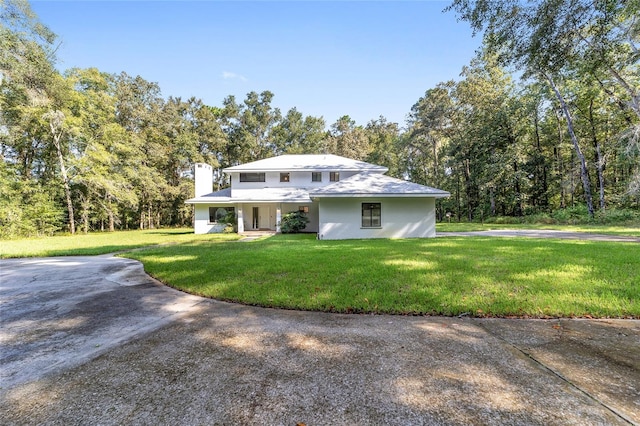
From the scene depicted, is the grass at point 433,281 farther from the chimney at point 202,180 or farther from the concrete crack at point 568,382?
the chimney at point 202,180

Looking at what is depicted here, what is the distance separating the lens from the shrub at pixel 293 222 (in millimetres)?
18312

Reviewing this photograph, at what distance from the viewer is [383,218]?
13.7m

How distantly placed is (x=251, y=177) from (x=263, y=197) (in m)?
2.42

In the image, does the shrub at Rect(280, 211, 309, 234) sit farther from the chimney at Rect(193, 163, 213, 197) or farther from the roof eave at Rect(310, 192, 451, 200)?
the chimney at Rect(193, 163, 213, 197)

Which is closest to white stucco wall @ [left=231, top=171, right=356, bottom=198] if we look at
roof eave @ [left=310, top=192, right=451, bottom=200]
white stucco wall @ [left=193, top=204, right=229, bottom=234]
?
white stucco wall @ [left=193, top=204, right=229, bottom=234]

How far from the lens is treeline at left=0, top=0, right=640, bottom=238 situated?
749 inches

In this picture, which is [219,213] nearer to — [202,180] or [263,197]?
[202,180]

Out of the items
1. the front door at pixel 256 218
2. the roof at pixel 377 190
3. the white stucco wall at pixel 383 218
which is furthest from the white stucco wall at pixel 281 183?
the white stucco wall at pixel 383 218

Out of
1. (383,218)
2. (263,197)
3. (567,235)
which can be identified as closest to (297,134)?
(263,197)

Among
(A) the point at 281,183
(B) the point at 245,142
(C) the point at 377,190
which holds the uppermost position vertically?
(B) the point at 245,142

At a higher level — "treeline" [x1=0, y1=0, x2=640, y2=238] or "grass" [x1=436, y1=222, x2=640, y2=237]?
"treeline" [x1=0, y1=0, x2=640, y2=238]

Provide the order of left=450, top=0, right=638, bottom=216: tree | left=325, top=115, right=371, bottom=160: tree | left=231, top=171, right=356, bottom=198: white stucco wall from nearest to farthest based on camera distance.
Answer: left=450, top=0, right=638, bottom=216: tree → left=231, top=171, right=356, bottom=198: white stucco wall → left=325, top=115, right=371, bottom=160: tree

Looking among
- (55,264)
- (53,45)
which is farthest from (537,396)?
(53,45)

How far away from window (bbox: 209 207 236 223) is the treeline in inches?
359
